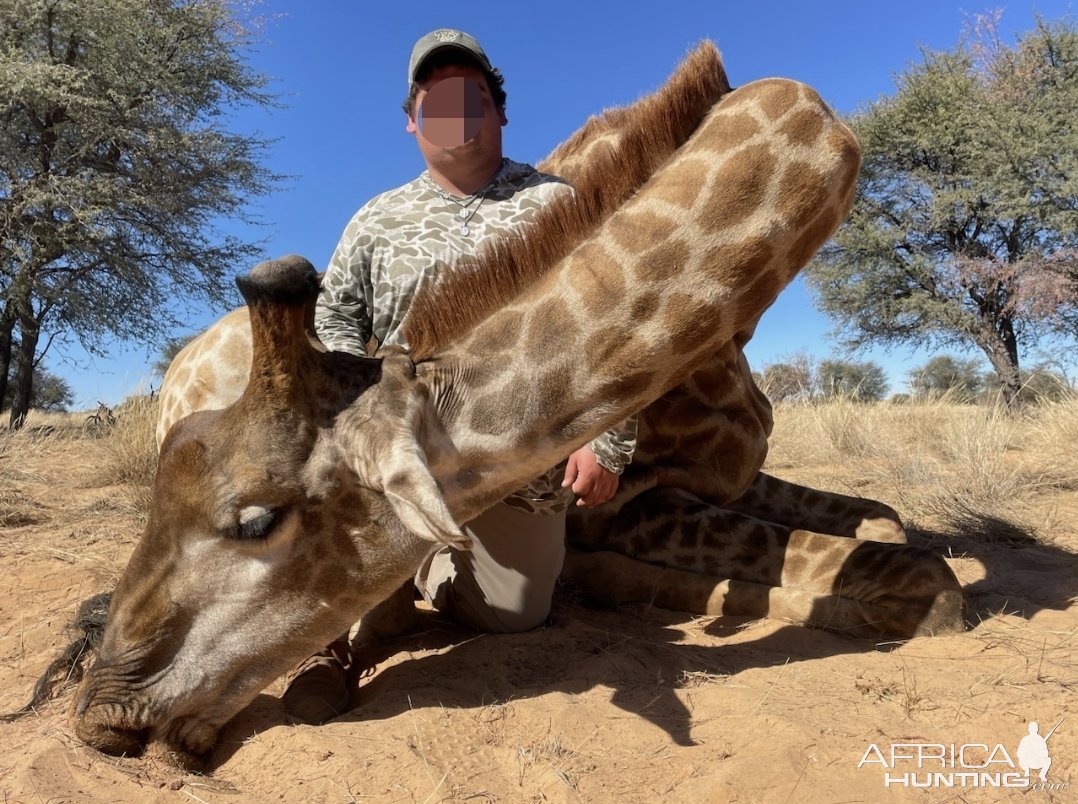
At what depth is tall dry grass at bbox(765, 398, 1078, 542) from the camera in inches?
196

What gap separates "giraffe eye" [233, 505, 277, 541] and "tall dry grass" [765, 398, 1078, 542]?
4.21 m

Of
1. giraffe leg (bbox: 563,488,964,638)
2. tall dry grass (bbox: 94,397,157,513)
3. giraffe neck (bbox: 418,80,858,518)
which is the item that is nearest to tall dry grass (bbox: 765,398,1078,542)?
giraffe leg (bbox: 563,488,964,638)

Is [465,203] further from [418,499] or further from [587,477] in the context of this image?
[418,499]

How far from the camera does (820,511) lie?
4418 mm

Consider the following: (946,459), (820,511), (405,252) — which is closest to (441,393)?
(405,252)

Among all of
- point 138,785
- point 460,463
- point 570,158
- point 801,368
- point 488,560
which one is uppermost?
point 801,368

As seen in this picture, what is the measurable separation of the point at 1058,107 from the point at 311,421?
1779 cm

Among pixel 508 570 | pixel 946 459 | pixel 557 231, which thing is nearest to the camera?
pixel 557 231

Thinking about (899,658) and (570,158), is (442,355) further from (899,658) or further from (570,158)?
(570,158)

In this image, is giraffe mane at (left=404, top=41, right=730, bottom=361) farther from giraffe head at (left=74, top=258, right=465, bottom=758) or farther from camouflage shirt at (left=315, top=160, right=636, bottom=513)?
camouflage shirt at (left=315, top=160, right=636, bottom=513)

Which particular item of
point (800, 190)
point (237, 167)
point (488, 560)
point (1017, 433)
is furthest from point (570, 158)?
point (237, 167)

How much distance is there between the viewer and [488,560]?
3.20 metres

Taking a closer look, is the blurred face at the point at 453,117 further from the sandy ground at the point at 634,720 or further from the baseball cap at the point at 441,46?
the sandy ground at the point at 634,720

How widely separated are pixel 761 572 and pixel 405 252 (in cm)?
218
